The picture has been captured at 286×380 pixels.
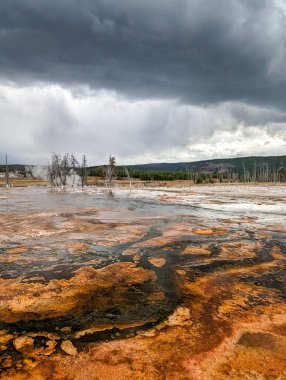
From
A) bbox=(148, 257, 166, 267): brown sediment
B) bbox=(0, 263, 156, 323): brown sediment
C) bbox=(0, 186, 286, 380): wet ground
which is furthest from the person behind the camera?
bbox=(148, 257, 166, 267): brown sediment

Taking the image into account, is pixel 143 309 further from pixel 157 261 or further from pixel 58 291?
pixel 157 261

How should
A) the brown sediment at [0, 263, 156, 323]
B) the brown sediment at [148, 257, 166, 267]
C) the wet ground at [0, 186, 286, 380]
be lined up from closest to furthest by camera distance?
1. the wet ground at [0, 186, 286, 380]
2. the brown sediment at [0, 263, 156, 323]
3. the brown sediment at [148, 257, 166, 267]

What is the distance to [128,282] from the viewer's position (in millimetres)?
6461

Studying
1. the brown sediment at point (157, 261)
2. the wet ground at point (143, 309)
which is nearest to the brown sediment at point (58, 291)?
the wet ground at point (143, 309)

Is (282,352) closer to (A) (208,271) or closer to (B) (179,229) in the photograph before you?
(A) (208,271)

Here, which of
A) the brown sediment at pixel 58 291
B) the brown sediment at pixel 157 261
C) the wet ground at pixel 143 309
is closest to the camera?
the wet ground at pixel 143 309

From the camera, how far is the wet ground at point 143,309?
3656 mm

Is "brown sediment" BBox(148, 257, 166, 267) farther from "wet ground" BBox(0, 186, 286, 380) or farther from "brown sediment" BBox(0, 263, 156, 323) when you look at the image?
"brown sediment" BBox(0, 263, 156, 323)

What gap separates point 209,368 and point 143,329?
1.17m

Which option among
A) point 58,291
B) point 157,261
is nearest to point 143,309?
point 58,291

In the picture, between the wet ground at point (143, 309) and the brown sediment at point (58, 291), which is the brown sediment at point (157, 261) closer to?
the wet ground at point (143, 309)

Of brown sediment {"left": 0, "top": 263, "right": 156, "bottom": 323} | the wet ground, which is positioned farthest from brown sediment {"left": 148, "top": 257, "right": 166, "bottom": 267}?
brown sediment {"left": 0, "top": 263, "right": 156, "bottom": 323}

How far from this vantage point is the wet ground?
3656 mm

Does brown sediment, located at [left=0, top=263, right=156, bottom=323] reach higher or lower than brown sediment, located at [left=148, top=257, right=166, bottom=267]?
higher
